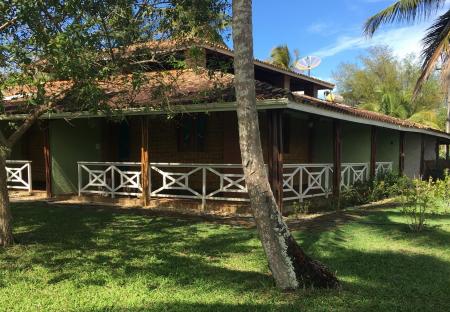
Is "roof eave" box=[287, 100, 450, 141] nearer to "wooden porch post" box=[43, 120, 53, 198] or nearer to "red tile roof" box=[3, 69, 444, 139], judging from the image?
"red tile roof" box=[3, 69, 444, 139]

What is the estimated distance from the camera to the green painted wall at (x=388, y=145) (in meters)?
18.9

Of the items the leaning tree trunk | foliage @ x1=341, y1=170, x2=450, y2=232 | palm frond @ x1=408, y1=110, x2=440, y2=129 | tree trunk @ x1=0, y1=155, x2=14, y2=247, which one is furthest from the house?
palm frond @ x1=408, y1=110, x2=440, y2=129

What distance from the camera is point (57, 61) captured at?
6020mm

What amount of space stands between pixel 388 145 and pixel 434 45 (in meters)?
5.39

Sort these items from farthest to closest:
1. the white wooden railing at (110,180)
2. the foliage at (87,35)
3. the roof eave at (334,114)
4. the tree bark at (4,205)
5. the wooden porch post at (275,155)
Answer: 1. the white wooden railing at (110,180)
2. the wooden porch post at (275,155)
3. the roof eave at (334,114)
4. the tree bark at (4,205)
5. the foliage at (87,35)

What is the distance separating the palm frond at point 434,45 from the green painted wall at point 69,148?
385 inches

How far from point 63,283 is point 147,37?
4.42 metres

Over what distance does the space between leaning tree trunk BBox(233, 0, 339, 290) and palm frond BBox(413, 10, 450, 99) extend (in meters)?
10.4

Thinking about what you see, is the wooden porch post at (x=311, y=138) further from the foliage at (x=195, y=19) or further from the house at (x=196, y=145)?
the foliage at (x=195, y=19)

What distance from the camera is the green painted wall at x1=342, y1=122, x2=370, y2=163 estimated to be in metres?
17.2

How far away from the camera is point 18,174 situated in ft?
50.6

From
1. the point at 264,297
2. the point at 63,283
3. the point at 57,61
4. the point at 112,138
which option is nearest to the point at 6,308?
the point at 63,283

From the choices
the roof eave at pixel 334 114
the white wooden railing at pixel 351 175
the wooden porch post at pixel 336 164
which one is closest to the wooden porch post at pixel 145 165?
the roof eave at pixel 334 114

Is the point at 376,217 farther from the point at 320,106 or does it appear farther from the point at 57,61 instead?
the point at 57,61
